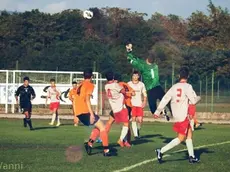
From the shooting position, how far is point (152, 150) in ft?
58.2

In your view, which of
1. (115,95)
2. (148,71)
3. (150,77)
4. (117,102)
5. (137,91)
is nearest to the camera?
(115,95)

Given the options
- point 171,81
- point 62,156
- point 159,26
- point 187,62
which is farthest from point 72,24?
point 62,156

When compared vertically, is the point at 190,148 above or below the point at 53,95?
below

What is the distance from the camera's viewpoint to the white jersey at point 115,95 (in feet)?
59.3

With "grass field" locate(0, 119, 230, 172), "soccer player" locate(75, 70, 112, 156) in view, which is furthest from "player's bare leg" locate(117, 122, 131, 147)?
"soccer player" locate(75, 70, 112, 156)

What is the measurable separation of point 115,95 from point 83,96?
1.95 meters

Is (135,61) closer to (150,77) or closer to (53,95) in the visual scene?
(150,77)

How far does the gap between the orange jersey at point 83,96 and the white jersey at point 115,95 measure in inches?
67.0

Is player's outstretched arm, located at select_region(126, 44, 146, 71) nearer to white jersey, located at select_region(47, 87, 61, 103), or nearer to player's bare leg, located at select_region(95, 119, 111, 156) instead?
player's bare leg, located at select_region(95, 119, 111, 156)

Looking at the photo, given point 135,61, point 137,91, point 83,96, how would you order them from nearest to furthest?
point 83,96, point 135,61, point 137,91

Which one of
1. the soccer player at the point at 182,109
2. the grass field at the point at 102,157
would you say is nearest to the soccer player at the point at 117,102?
the grass field at the point at 102,157

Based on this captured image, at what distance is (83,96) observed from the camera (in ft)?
53.6

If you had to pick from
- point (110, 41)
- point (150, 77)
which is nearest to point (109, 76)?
point (150, 77)

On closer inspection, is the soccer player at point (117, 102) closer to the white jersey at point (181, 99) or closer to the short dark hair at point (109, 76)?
the short dark hair at point (109, 76)
